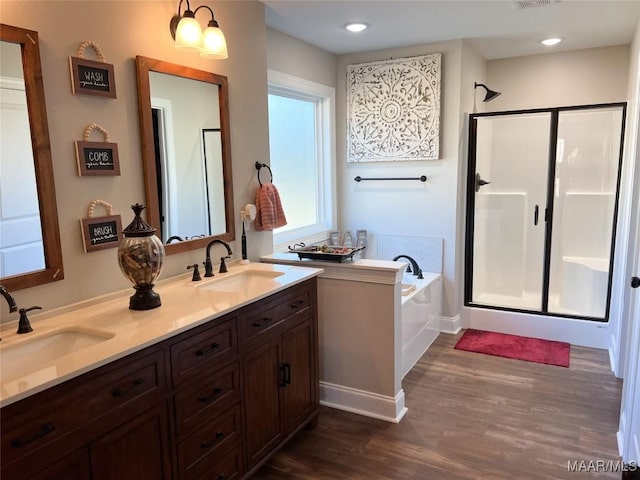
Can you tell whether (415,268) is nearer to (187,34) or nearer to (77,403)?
(187,34)

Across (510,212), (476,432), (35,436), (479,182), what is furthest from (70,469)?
(510,212)

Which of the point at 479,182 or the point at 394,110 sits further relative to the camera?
the point at 479,182

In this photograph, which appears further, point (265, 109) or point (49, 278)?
point (265, 109)

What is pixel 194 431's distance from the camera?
173 centimetres

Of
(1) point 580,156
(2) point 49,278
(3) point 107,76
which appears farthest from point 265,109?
(1) point 580,156

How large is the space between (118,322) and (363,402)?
161 centimetres

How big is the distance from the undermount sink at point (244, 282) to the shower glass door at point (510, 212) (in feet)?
7.82

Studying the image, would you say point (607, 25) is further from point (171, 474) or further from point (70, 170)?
point (171, 474)

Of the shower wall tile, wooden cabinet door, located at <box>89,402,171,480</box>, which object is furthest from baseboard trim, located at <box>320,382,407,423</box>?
the shower wall tile

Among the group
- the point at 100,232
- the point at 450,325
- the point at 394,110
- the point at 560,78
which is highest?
the point at 560,78

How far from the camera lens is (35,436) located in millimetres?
1212

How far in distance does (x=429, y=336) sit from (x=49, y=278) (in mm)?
2832

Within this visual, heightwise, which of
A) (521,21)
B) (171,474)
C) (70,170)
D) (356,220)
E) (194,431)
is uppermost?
(521,21)

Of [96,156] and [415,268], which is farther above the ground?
[96,156]
